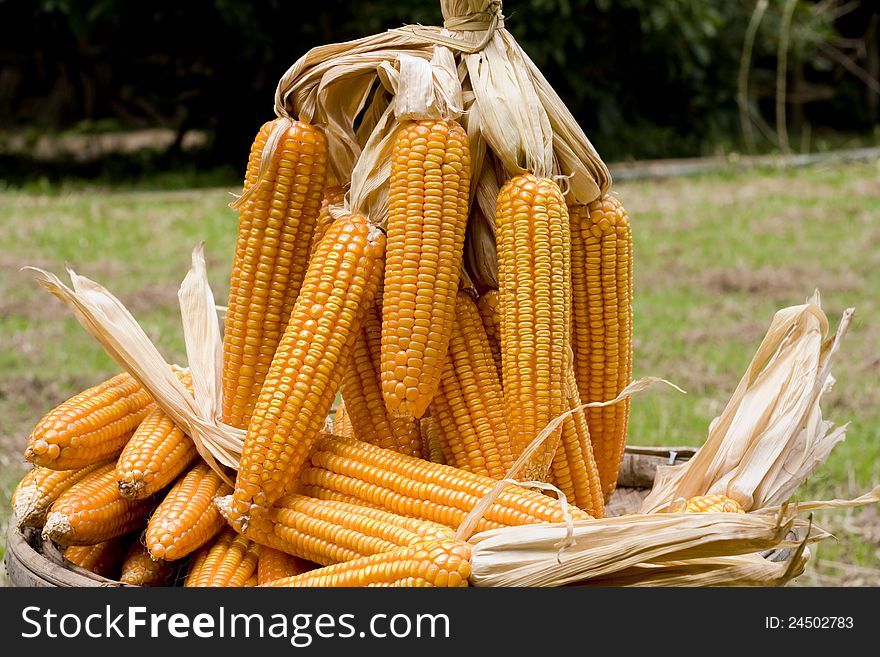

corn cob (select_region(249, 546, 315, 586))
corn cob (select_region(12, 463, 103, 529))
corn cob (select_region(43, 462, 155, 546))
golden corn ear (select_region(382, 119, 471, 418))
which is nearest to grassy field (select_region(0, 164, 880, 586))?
corn cob (select_region(12, 463, 103, 529))

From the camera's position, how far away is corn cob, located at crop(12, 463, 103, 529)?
1756 millimetres

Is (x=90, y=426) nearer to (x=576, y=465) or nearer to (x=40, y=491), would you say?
(x=40, y=491)

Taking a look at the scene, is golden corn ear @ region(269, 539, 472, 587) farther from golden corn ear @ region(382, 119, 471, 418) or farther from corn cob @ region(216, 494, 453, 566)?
golden corn ear @ region(382, 119, 471, 418)

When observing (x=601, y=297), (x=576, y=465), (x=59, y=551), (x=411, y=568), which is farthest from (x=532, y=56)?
(x=411, y=568)

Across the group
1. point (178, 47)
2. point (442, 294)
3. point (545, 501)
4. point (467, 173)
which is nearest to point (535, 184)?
point (467, 173)

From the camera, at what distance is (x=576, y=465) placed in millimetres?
1749

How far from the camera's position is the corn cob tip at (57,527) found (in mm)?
1634

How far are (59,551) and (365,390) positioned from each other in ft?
1.86

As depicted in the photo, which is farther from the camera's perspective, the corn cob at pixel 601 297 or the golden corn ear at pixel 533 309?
the corn cob at pixel 601 297

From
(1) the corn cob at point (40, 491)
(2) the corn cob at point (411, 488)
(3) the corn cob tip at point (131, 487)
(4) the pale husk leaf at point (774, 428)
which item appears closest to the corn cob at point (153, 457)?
(3) the corn cob tip at point (131, 487)

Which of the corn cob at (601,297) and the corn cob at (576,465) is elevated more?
the corn cob at (601,297)

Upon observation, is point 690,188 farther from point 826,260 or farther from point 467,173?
point 467,173

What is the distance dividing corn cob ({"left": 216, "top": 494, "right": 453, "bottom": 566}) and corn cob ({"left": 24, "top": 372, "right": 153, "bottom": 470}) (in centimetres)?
26

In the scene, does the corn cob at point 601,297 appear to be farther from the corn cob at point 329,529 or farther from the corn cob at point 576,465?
the corn cob at point 329,529
